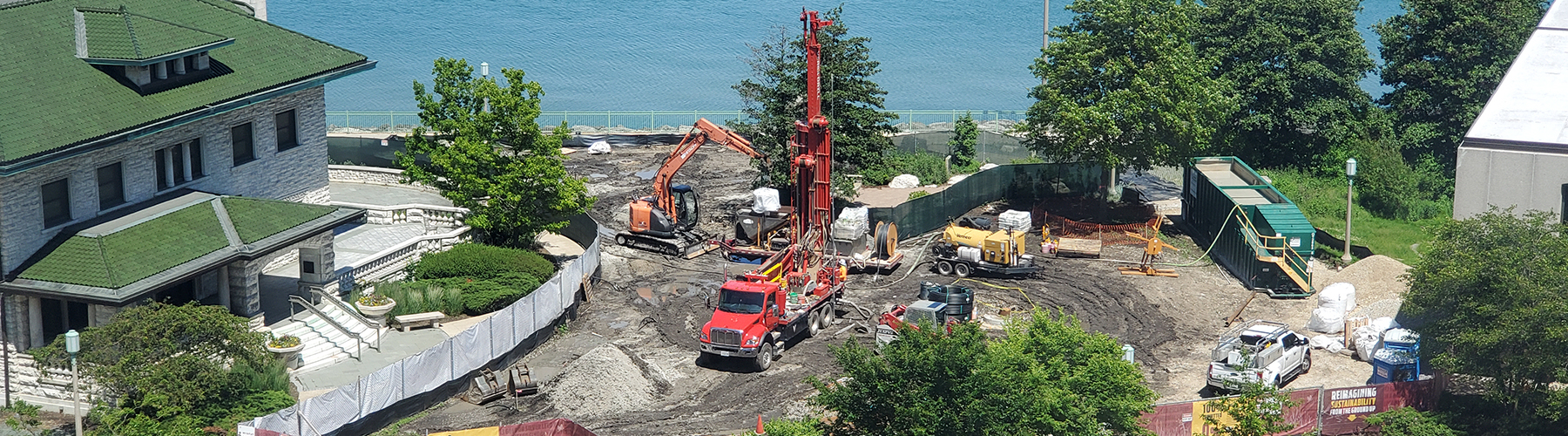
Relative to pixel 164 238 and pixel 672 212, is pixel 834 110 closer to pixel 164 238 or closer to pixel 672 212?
pixel 672 212

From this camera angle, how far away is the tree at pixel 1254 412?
31.9 m

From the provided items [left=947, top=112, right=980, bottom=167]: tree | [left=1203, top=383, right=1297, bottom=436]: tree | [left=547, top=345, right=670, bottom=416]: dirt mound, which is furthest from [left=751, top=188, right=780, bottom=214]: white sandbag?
[left=1203, top=383, right=1297, bottom=436]: tree

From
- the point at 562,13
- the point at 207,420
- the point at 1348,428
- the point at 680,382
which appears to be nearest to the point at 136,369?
the point at 207,420

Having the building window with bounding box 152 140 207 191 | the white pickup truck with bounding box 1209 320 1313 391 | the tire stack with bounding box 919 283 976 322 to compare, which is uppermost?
the building window with bounding box 152 140 207 191

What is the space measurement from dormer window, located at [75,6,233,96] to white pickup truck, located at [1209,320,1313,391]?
94.5 ft

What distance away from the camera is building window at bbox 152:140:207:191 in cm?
4181

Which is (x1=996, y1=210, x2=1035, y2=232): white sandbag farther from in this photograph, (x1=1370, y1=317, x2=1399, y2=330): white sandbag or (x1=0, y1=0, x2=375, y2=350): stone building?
(x1=0, y1=0, x2=375, y2=350): stone building

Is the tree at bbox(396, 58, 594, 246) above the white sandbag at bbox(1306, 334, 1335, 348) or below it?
above

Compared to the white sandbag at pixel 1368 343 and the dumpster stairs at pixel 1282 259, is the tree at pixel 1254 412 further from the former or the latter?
the dumpster stairs at pixel 1282 259

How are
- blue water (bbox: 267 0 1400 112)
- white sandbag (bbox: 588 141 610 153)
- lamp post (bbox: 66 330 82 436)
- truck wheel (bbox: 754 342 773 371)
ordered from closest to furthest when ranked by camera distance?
lamp post (bbox: 66 330 82 436) < truck wheel (bbox: 754 342 773 371) < white sandbag (bbox: 588 141 610 153) < blue water (bbox: 267 0 1400 112)

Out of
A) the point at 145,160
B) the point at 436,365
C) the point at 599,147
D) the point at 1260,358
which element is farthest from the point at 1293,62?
the point at 145,160

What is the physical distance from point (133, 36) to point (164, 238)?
6.19 metres

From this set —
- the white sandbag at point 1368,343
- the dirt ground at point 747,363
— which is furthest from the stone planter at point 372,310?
the white sandbag at point 1368,343

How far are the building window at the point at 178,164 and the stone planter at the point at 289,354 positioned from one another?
684 centimetres
